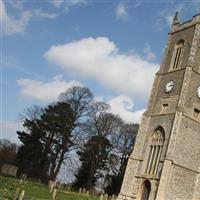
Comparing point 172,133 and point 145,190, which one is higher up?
point 172,133

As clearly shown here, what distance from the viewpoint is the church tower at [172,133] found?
33812mm

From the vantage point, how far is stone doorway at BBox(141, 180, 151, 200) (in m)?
35.1

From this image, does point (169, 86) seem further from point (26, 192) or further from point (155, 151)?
point (26, 192)

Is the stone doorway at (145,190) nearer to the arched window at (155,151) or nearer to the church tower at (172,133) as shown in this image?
the church tower at (172,133)

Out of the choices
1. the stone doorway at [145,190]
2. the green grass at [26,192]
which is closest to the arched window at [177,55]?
the stone doorway at [145,190]

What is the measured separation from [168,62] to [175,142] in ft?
32.5

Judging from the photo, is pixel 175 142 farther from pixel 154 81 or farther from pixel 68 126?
pixel 68 126

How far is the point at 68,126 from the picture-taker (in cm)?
5028

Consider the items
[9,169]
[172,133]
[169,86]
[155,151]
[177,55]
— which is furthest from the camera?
[9,169]

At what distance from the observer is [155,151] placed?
36281mm

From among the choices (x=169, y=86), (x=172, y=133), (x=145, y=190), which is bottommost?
(x=145, y=190)

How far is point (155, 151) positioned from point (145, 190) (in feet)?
11.8

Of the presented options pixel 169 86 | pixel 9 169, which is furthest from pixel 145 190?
pixel 9 169

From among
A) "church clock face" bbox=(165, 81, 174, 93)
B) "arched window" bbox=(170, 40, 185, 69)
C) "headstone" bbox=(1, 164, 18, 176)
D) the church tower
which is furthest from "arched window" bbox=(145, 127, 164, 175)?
"headstone" bbox=(1, 164, 18, 176)
